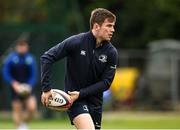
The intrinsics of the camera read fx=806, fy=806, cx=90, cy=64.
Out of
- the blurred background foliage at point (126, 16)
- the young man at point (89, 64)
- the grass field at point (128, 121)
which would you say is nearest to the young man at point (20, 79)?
the grass field at point (128, 121)

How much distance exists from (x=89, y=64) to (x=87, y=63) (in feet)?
0.11

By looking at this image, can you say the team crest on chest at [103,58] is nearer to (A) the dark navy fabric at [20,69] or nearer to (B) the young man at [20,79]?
(B) the young man at [20,79]

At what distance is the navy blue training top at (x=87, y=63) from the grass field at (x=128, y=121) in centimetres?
939

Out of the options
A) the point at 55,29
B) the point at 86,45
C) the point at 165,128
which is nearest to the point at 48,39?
the point at 55,29

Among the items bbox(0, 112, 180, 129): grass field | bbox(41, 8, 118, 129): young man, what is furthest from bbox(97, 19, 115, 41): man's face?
bbox(0, 112, 180, 129): grass field

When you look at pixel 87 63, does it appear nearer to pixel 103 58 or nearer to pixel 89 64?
pixel 89 64

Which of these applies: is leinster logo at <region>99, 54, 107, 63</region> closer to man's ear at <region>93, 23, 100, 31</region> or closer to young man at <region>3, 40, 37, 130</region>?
man's ear at <region>93, 23, 100, 31</region>

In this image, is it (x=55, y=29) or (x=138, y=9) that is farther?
(x=138, y=9)

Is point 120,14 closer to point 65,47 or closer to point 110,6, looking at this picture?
point 110,6

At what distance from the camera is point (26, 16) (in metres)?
30.0

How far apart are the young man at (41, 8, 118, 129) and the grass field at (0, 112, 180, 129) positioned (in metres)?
9.38

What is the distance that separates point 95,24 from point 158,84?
1783cm

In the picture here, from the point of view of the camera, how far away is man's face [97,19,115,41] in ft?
34.2

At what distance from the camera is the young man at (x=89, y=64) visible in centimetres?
1044
